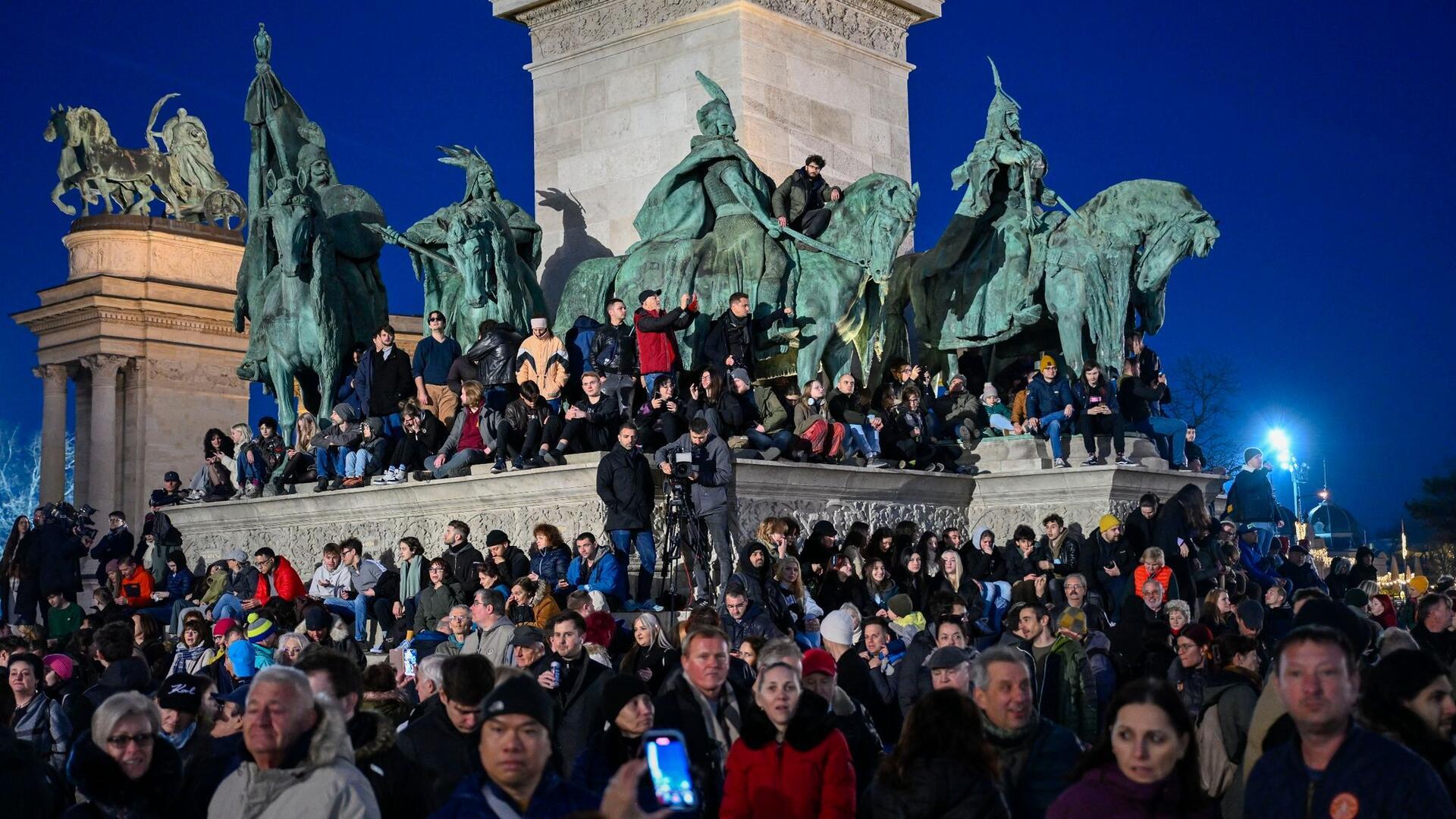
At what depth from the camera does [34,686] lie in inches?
401

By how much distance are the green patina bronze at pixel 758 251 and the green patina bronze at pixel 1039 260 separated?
7.67 feet

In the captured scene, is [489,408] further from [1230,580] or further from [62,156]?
[62,156]

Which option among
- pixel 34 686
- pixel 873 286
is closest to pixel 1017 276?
pixel 873 286

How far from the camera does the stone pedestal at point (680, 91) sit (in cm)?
2770

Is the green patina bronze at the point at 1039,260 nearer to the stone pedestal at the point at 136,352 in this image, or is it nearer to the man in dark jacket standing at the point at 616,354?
the man in dark jacket standing at the point at 616,354

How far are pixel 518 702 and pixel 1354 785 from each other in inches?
88.4

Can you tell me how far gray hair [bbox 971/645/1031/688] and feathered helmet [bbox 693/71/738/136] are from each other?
1826cm

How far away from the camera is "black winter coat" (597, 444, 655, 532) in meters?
18.5

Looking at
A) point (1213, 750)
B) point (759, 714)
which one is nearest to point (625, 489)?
point (1213, 750)

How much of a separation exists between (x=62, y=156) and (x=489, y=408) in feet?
102

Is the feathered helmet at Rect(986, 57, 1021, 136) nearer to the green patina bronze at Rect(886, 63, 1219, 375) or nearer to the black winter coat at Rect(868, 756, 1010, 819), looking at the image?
the green patina bronze at Rect(886, 63, 1219, 375)

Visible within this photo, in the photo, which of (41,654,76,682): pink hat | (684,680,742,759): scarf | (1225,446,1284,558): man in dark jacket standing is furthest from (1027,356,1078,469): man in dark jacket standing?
(684,680,742,759): scarf

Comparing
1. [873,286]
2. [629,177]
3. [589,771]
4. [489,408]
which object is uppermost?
[629,177]

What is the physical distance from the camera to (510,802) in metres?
5.62
